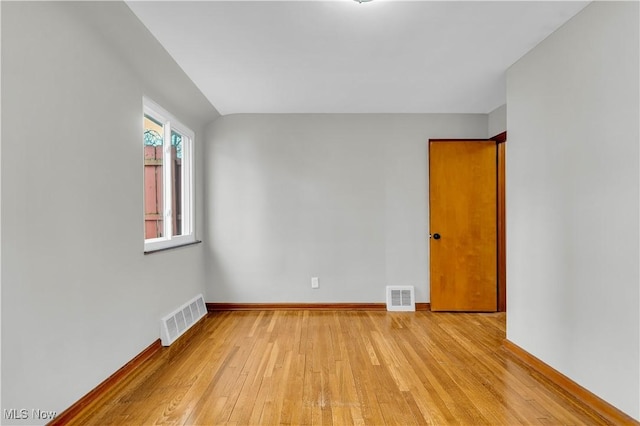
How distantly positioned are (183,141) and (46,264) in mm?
2440

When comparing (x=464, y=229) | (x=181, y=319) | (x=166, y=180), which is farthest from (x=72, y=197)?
(x=464, y=229)

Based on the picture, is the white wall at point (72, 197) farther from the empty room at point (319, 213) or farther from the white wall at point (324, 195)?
the white wall at point (324, 195)

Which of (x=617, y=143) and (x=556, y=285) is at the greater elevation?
(x=617, y=143)

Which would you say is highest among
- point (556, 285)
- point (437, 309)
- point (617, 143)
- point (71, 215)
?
point (617, 143)

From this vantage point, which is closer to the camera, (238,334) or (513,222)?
(513,222)

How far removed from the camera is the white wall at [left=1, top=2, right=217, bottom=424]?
157cm

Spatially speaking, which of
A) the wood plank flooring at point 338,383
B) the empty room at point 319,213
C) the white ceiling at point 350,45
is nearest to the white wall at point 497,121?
the empty room at point 319,213

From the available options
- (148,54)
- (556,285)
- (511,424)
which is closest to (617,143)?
(556,285)

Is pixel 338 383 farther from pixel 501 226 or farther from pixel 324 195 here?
pixel 501 226

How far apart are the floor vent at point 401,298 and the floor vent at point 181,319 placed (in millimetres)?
2207

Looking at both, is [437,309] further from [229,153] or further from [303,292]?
[229,153]

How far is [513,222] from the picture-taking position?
9.50 ft

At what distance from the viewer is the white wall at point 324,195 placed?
424cm

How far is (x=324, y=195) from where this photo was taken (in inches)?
167
